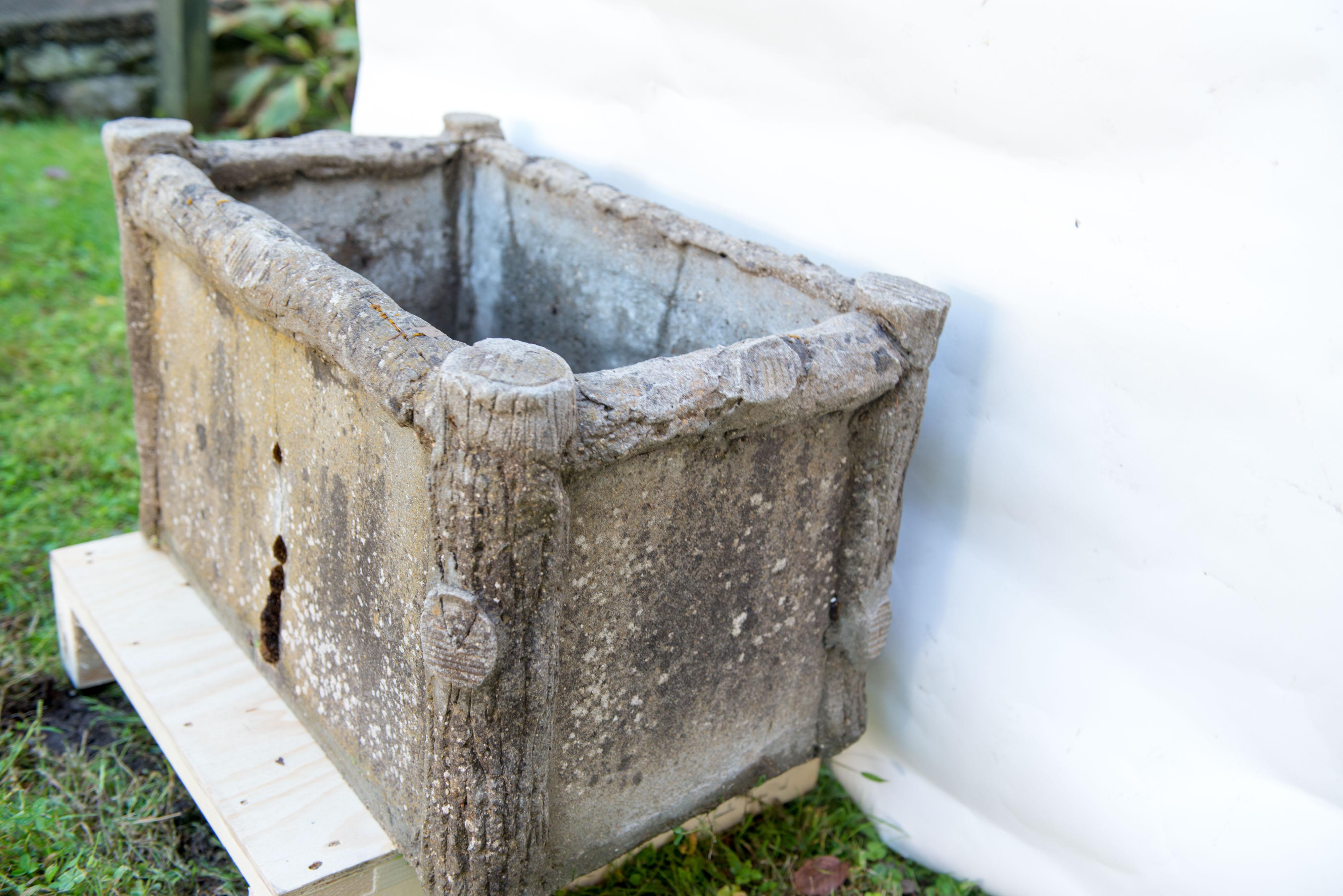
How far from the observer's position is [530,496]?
1.39m

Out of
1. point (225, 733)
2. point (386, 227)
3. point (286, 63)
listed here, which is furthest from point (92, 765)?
point (286, 63)

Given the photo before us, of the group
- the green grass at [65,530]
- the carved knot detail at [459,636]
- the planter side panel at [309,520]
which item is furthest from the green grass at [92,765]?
the carved knot detail at [459,636]

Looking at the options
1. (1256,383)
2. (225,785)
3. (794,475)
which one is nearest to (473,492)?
(794,475)

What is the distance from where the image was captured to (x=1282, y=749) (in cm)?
176

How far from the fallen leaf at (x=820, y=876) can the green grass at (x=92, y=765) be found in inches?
0.9

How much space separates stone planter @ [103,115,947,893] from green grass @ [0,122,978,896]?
10.5 inches

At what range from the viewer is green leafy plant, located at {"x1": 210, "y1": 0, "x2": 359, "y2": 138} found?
6.00 meters

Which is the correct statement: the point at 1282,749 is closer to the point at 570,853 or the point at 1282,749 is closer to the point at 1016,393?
the point at 1016,393

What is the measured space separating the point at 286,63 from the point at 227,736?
544 centimetres

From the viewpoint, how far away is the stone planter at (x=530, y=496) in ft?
4.78

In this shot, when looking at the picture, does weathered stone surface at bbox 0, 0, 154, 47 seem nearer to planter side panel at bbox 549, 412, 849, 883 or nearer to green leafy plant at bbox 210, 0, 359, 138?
green leafy plant at bbox 210, 0, 359, 138

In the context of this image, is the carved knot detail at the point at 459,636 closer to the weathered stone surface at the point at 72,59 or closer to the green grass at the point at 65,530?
the green grass at the point at 65,530

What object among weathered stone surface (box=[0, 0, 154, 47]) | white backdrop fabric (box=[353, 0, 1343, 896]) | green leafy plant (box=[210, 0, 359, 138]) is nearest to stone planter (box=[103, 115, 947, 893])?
white backdrop fabric (box=[353, 0, 1343, 896])

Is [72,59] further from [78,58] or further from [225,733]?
[225,733]
